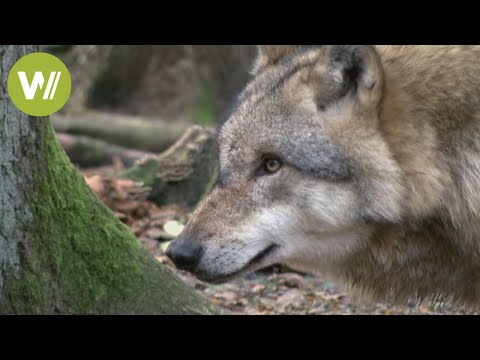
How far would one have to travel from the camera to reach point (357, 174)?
4199 mm

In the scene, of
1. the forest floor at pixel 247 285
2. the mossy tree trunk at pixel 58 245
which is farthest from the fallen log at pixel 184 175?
the mossy tree trunk at pixel 58 245

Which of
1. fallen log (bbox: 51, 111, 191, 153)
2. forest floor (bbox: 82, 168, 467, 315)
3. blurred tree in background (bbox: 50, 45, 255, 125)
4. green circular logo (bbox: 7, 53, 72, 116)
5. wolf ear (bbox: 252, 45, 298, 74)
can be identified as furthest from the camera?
blurred tree in background (bbox: 50, 45, 255, 125)

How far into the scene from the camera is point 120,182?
7750 mm

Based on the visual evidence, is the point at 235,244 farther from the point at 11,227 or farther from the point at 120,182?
the point at 120,182

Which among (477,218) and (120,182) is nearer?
(477,218)

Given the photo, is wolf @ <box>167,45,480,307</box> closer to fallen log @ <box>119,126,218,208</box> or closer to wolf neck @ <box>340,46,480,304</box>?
wolf neck @ <box>340,46,480,304</box>

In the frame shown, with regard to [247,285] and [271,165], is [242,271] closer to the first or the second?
[271,165]

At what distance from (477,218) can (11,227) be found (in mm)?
2801

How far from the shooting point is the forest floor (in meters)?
6.16

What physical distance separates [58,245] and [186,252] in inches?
35.5

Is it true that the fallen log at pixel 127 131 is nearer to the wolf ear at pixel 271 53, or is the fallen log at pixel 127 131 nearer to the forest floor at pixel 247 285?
the forest floor at pixel 247 285

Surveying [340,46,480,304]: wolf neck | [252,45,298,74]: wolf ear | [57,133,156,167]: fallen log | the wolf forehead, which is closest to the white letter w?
the wolf forehead

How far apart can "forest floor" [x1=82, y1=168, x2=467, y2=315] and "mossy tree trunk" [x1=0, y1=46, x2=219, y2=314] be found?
3.52 ft

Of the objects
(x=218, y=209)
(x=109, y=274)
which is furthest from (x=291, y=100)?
(x=109, y=274)
